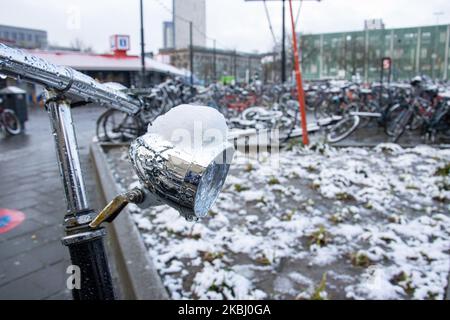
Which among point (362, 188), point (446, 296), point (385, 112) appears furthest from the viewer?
point (385, 112)

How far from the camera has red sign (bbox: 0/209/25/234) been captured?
3619mm

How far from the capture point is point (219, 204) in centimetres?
376

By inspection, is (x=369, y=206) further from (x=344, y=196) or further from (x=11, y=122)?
(x=11, y=122)

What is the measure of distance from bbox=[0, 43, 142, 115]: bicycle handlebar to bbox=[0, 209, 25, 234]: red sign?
3.33 metres

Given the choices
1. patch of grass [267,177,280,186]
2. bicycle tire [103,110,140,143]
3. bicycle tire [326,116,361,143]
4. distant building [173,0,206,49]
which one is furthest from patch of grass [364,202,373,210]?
bicycle tire [103,110,140,143]

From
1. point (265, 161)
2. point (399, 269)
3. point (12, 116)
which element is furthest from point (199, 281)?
point (12, 116)

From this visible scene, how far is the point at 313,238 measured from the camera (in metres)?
2.92

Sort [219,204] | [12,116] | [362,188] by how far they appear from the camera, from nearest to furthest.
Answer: [219,204] < [362,188] < [12,116]

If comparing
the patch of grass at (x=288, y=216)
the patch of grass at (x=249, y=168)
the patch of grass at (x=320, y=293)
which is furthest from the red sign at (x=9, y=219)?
the patch of grass at (x=320, y=293)

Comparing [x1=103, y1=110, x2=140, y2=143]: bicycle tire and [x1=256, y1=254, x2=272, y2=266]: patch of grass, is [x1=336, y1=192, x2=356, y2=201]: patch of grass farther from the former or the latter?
[x1=103, y1=110, x2=140, y2=143]: bicycle tire
